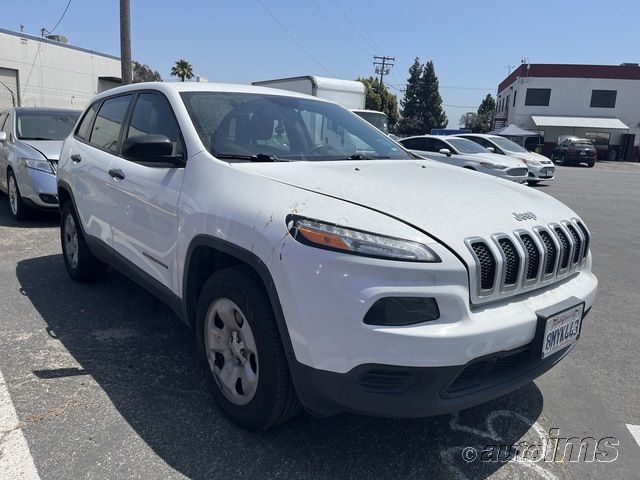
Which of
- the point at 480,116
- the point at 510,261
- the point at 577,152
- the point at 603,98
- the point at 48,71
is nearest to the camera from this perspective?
the point at 510,261

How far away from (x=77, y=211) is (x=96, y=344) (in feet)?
4.67

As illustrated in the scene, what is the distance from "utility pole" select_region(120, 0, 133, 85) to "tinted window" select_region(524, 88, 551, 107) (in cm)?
4016

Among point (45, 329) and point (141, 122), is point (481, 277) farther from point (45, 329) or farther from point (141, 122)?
point (45, 329)

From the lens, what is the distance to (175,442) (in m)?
2.54

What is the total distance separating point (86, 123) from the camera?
187 inches

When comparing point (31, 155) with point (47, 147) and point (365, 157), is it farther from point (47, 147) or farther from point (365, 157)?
point (365, 157)

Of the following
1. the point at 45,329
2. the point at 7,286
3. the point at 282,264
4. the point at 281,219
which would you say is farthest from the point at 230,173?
the point at 7,286

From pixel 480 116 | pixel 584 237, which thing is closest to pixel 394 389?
pixel 584 237

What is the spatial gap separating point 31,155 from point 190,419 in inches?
229

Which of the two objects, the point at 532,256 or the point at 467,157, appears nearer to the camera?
the point at 532,256

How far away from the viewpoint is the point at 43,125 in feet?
26.1

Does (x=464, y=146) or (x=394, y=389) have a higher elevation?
(x=464, y=146)

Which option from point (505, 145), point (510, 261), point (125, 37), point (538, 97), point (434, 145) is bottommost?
point (510, 261)

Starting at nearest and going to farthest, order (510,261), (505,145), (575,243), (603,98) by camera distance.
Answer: (510,261) → (575,243) → (505,145) → (603,98)
